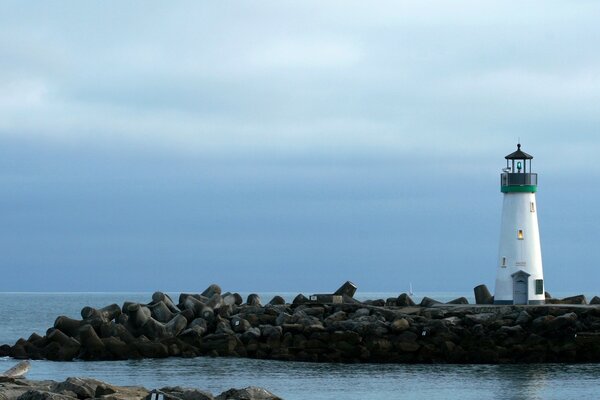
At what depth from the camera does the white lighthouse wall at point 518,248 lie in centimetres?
3497

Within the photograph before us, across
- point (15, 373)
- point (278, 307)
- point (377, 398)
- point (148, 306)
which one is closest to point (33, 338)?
point (148, 306)

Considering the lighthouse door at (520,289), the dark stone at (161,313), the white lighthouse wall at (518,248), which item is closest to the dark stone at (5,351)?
the dark stone at (161,313)

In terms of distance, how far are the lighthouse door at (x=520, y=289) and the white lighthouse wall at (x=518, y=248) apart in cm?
11

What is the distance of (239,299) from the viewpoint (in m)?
39.8

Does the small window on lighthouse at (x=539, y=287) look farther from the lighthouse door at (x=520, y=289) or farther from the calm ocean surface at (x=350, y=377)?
the calm ocean surface at (x=350, y=377)

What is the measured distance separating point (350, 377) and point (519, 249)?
869cm

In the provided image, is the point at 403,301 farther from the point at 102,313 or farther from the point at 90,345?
the point at 90,345

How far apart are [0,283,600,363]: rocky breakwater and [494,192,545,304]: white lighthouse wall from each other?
168 centimetres

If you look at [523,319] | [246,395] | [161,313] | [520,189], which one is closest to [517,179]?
[520,189]

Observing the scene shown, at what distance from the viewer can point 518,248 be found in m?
34.9

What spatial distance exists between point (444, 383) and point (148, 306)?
36.6ft

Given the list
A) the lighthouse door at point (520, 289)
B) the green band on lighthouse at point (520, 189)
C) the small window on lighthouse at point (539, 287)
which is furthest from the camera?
the green band on lighthouse at point (520, 189)

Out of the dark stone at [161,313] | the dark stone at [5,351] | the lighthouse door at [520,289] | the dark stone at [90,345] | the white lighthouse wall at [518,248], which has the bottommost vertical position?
the dark stone at [5,351]

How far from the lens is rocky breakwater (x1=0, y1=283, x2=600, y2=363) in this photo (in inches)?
1227
